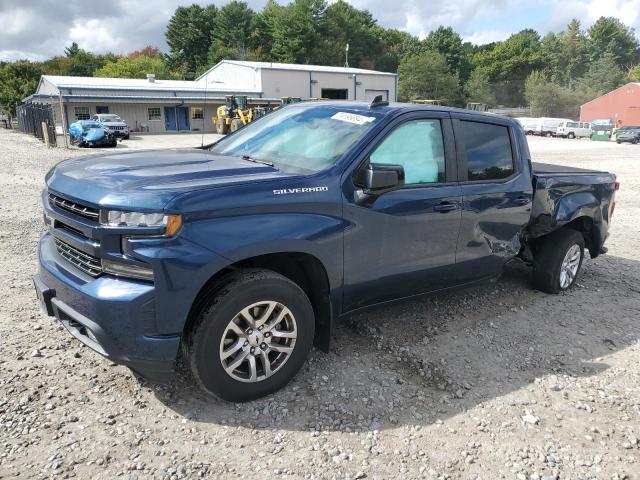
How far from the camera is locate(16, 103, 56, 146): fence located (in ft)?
86.5

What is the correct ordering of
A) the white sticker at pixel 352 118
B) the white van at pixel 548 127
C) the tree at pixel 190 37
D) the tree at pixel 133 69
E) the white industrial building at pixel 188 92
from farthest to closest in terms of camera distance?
1. the tree at pixel 190 37
2. the tree at pixel 133 69
3. the white van at pixel 548 127
4. the white industrial building at pixel 188 92
5. the white sticker at pixel 352 118

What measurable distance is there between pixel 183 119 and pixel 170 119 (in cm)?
118

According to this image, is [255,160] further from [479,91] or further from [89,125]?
[479,91]

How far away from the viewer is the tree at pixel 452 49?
290 feet

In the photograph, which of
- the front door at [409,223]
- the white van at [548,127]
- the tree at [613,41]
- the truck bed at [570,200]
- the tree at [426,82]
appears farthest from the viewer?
the tree at [613,41]

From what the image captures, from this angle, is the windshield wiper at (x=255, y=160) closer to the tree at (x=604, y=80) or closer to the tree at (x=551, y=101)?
the tree at (x=551, y=101)

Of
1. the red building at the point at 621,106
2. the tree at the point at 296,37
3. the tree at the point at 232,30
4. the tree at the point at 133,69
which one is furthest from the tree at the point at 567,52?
the tree at the point at 133,69

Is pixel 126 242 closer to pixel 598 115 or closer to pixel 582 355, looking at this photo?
pixel 582 355

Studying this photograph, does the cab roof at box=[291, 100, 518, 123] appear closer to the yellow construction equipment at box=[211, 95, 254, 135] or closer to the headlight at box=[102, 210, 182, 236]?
the headlight at box=[102, 210, 182, 236]

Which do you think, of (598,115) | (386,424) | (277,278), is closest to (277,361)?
(277,278)

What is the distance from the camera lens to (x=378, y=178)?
3.38 meters

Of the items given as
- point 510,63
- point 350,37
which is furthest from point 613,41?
point 350,37

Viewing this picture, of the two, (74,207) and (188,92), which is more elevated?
(188,92)

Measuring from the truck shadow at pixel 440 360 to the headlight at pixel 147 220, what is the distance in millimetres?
1253
